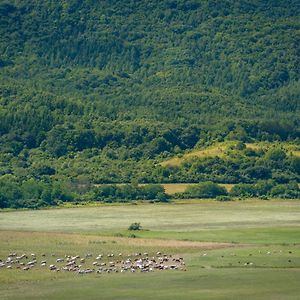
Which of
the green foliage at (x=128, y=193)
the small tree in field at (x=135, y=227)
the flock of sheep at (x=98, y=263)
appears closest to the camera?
the flock of sheep at (x=98, y=263)

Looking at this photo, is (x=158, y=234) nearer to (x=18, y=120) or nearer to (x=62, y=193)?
(x=62, y=193)

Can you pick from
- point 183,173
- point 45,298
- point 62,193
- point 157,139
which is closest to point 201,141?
point 157,139

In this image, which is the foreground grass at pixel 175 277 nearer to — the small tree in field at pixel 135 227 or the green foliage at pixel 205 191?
the small tree in field at pixel 135 227

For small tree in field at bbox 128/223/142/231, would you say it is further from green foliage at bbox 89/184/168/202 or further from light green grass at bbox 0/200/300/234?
green foliage at bbox 89/184/168/202

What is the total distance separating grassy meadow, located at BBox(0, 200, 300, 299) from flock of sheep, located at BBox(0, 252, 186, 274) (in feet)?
2.39

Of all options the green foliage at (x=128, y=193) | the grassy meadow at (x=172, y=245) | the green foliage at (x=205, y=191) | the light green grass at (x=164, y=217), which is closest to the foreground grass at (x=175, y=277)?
the grassy meadow at (x=172, y=245)

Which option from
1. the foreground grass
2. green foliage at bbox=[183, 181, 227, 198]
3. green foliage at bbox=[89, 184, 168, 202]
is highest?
the foreground grass

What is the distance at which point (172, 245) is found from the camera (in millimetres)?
99188

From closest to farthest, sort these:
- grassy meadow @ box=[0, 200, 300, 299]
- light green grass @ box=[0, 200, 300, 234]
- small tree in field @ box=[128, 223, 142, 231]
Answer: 1. grassy meadow @ box=[0, 200, 300, 299]
2. small tree in field @ box=[128, 223, 142, 231]
3. light green grass @ box=[0, 200, 300, 234]

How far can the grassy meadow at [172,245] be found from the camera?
8062 centimetres

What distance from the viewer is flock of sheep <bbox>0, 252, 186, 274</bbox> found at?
87812 mm

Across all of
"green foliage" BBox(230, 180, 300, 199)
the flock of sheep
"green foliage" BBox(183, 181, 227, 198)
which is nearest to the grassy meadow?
the flock of sheep

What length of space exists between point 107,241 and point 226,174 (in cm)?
5415

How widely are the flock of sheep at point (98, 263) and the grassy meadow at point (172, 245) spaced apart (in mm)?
728
